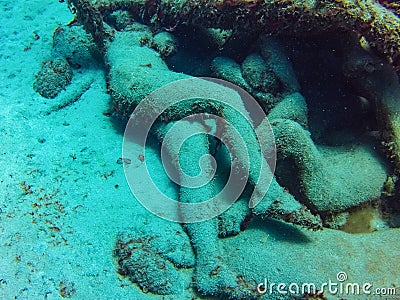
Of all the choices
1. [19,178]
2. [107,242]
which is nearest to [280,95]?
[107,242]

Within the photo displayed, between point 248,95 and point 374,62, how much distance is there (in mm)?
1193

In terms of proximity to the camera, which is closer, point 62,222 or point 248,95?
point 62,222

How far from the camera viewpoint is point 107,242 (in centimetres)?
244

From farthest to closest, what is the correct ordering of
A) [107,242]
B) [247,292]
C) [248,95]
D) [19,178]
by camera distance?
1. [248,95]
2. [19,178]
3. [107,242]
4. [247,292]

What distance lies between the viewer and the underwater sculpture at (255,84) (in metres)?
2.44

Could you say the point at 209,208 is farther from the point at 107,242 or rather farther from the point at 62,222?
the point at 62,222

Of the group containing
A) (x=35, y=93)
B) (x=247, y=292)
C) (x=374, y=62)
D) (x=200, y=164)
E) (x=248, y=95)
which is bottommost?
(x=35, y=93)

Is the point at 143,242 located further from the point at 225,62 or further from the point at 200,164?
the point at 225,62

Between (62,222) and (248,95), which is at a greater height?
(248,95)

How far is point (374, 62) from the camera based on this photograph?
9.77 feet

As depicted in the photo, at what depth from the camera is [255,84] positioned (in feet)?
10.4

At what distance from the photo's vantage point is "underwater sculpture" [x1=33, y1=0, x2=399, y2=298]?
2.44m

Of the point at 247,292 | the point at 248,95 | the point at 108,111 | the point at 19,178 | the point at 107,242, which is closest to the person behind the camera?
the point at 247,292


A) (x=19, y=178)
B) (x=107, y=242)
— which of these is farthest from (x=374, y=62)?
(x=19, y=178)
